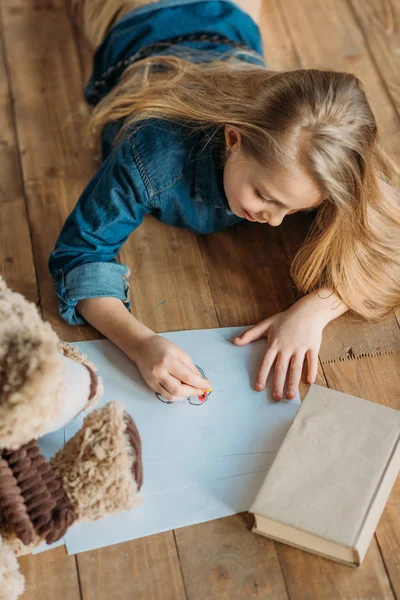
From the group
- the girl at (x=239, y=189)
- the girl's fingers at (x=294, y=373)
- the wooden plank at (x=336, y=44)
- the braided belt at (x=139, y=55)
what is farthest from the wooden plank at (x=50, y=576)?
the wooden plank at (x=336, y=44)

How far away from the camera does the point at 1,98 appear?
1.15 metres

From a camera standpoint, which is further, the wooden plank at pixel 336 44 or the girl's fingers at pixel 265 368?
the wooden plank at pixel 336 44

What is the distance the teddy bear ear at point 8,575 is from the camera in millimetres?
688

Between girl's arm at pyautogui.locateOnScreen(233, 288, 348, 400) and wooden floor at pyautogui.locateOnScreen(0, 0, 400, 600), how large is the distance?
3 centimetres

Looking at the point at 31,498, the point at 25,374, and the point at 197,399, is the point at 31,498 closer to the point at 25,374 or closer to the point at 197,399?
the point at 25,374

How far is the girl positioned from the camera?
2.59ft

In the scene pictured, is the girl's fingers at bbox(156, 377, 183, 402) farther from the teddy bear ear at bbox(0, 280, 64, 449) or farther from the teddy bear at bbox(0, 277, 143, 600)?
the teddy bear ear at bbox(0, 280, 64, 449)

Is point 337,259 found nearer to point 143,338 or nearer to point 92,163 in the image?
point 143,338

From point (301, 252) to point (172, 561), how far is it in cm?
43

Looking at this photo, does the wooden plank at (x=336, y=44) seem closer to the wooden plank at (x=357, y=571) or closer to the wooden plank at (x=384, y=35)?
the wooden plank at (x=384, y=35)

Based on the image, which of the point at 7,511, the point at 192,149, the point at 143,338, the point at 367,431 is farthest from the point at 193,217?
the point at 7,511

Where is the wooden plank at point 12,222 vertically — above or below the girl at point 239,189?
below

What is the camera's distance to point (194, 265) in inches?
39.0

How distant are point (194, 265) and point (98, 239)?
5.8 inches
